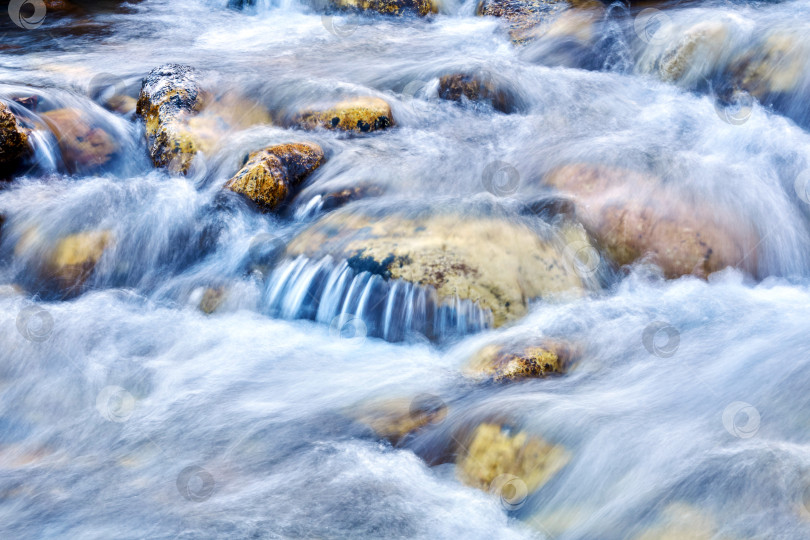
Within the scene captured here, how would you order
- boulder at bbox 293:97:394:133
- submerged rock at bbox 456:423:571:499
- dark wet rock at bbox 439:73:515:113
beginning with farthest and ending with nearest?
dark wet rock at bbox 439:73:515:113, boulder at bbox 293:97:394:133, submerged rock at bbox 456:423:571:499

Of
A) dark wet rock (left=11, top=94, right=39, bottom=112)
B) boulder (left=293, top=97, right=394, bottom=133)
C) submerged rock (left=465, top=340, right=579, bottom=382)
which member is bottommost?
submerged rock (left=465, top=340, right=579, bottom=382)

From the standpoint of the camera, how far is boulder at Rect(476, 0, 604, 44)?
9273 millimetres

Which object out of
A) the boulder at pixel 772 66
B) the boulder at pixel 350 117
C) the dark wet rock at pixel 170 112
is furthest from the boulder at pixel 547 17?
the dark wet rock at pixel 170 112

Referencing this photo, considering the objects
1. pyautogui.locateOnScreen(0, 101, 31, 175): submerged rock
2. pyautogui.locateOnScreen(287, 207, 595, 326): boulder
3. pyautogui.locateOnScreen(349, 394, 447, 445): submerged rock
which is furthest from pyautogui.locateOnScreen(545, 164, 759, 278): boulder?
pyautogui.locateOnScreen(0, 101, 31, 175): submerged rock

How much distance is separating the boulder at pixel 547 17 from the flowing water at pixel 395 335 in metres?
0.65

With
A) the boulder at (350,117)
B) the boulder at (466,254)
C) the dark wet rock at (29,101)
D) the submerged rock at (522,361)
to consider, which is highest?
the dark wet rock at (29,101)

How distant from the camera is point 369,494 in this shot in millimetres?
3609

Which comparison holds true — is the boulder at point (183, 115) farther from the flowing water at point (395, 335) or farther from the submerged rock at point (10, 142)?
the submerged rock at point (10, 142)

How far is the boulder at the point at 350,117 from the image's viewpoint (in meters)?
7.19

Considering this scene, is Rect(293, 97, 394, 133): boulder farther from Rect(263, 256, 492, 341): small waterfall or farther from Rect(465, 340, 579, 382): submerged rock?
Rect(465, 340, 579, 382): submerged rock

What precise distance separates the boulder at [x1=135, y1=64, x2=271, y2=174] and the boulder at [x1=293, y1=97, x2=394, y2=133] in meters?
0.47

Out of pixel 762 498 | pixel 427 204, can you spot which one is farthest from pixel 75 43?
pixel 762 498

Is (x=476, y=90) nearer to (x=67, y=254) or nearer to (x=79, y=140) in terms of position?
(x=79, y=140)

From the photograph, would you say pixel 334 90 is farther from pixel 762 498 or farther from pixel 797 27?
pixel 762 498
